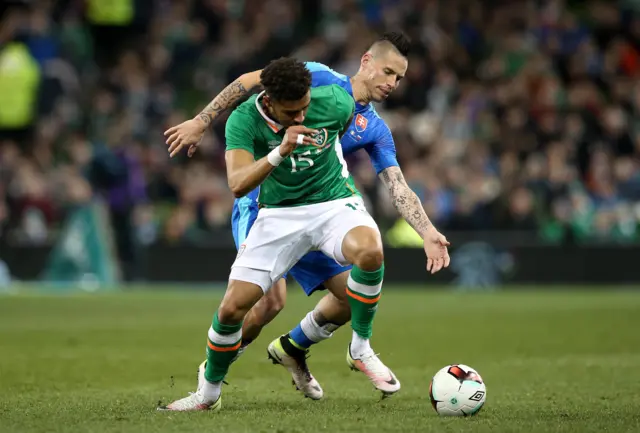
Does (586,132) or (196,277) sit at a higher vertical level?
(586,132)

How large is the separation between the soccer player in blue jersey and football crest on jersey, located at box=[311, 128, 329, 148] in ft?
2.26

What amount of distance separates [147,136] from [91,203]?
189 cm

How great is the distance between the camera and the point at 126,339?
11742 millimetres

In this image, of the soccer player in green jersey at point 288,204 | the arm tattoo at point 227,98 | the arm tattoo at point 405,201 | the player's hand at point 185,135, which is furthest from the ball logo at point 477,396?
the arm tattoo at point 227,98

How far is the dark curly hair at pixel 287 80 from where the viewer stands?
6.48 m

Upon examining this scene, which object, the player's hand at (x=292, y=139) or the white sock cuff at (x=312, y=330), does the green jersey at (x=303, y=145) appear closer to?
the player's hand at (x=292, y=139)

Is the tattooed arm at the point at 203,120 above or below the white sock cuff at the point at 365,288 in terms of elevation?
above

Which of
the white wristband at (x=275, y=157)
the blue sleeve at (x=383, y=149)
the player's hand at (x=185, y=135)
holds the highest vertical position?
the player's hand at (x=185, y=135)

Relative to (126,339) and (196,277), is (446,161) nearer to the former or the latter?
(196,277)

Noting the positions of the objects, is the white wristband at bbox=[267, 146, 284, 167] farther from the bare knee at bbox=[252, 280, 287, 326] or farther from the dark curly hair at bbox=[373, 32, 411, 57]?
the dark curly hair at bbox=[373, 32, 411, 57]

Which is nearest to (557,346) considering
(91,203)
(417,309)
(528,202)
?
(417,309)

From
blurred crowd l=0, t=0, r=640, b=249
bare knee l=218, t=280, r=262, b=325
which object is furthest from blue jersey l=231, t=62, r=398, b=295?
blurred crowd l=0, t=0, r=640, b=249

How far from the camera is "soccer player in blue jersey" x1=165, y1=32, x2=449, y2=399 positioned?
7.45 meters

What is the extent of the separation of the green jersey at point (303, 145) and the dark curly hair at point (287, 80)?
0.32 metres
